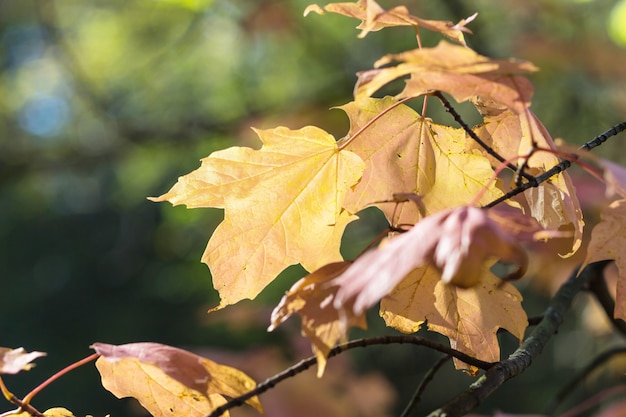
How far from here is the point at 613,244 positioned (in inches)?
23.8

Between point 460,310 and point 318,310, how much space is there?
199 millimetres

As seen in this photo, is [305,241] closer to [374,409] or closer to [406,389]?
[374,409]

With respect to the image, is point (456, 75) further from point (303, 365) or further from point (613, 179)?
point (303, 365)

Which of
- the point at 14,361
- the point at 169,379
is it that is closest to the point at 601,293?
the point at 169,379

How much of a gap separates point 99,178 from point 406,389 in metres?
2.74

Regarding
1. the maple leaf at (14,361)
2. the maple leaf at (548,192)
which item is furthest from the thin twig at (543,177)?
the maple leaf at (14,361)

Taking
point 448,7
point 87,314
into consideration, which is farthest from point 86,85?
point 87,314

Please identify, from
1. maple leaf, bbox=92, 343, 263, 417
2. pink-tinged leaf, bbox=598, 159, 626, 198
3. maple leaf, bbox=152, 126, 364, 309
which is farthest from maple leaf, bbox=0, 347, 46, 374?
pink-tinged leaf, bbox=598, 159, 626, 198

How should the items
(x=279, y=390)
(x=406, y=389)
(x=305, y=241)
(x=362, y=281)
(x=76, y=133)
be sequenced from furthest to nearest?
(x=76, y=133)
(x=406, y=389)
(x=279, y=390)
(x=305, y=241)
(x=362, y=281)

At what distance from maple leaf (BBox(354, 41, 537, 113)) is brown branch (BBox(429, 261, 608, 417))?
0.20 meters

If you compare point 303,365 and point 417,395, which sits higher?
point 303,365

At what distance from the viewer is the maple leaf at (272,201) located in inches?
25.5

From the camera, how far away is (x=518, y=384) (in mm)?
3168

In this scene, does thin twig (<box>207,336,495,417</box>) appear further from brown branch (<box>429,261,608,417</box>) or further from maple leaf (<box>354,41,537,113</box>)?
maple leaf (<box>354,41,537,113</box>)
